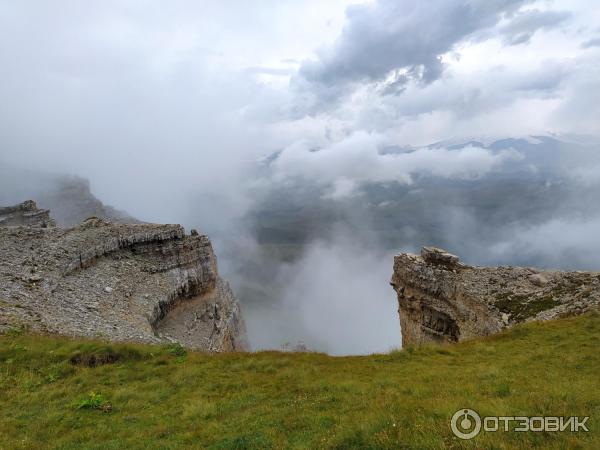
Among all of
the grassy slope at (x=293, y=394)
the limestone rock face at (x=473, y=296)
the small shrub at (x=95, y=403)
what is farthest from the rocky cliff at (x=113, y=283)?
the limestone rock face at (x=473, y=296)

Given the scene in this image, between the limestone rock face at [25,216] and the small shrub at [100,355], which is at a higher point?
the limestone rock face at [25,216]

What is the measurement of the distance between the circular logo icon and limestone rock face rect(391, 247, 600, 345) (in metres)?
28.4

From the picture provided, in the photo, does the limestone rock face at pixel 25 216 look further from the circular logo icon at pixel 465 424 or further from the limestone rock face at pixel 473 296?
the circular logo icon at pixel 465 424

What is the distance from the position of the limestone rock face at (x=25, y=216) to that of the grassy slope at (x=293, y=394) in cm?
5107

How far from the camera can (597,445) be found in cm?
866

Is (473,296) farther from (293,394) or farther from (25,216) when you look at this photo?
(25,216)

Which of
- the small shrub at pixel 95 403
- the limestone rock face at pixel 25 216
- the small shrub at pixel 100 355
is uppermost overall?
the limestone rock face at pixel 25 216

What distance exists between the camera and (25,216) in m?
64.4

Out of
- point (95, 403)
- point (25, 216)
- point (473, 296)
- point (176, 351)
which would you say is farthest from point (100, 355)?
point (25, 216)

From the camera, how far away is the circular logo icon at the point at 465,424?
980 cm

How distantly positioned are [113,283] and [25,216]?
39.0 meters

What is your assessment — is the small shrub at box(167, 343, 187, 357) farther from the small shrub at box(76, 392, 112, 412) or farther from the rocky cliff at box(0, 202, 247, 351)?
the small shrub at box(76, 392, 112, 412)

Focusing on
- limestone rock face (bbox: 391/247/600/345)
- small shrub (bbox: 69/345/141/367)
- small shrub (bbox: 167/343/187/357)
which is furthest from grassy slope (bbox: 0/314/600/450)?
limestone rock face (bbox: 391/247/600/345)

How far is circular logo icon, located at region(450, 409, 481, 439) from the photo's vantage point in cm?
980
